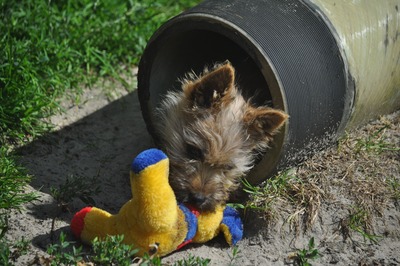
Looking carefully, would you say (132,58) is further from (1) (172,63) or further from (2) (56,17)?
(1) (172,63)

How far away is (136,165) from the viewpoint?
4020mm

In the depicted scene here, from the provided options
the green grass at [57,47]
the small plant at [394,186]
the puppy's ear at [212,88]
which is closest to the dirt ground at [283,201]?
the small plant at [394,186]

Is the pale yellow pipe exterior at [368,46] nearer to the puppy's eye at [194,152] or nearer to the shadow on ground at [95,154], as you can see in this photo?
the puppy's eye at [194,152]

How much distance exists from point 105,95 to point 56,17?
1044 millimetres

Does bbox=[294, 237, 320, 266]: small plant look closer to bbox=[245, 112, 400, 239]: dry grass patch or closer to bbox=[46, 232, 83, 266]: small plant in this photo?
bbox=[245, 112, 400, 239]: dry grass patch

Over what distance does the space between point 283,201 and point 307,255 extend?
53 cm

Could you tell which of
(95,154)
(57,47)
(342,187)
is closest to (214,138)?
(342,187)

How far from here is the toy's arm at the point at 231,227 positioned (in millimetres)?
4645

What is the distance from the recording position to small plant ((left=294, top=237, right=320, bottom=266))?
4492 mm

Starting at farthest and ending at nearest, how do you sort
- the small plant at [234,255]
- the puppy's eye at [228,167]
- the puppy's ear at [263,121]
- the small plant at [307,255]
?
1. the puppy's eye at [228,167]
2. the puppy's ear at [263,121]
3. the small plant at [307,255]
4. the small plant at [234,255]

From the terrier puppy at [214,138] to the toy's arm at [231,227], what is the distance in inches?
4.9

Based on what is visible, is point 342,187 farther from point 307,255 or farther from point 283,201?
point 307,255

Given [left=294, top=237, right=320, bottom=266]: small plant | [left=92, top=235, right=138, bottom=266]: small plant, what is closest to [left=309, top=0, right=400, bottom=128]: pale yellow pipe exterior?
[left=294, top=237, right=320, bottom=266]: small plant

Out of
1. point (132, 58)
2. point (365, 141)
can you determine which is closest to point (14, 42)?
point (132, 58)
